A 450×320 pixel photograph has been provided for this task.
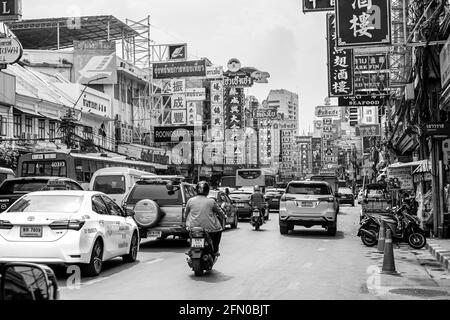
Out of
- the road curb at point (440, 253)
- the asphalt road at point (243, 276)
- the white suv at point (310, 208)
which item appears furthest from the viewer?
the white suv at point (310, 208)

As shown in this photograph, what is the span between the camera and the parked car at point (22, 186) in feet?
60.6

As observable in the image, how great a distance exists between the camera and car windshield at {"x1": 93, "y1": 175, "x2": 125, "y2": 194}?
27.2 metres

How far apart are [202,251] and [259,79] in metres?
43.6

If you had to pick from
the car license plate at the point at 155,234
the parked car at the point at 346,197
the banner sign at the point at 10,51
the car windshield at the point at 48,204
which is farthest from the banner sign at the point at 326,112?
the car windshield at the point at 48,204

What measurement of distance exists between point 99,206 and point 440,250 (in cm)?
852

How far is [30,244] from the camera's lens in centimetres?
1017

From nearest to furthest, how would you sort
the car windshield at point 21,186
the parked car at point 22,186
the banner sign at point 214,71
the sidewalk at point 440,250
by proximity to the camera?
the sidewalk at point 440,250
the parked car at point 22,186
the car windshield at point 21,186
the banner sign at point 214,71

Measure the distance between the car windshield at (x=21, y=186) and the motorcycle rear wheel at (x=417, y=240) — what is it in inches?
444

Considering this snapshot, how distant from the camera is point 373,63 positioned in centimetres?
2811

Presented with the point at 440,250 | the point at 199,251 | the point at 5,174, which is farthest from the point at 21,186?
the point at 440,250

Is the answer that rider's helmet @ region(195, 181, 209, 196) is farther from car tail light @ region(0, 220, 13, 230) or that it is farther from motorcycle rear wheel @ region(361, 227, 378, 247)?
motorcycle rear wheel @ region(361, 227, 378, 247)

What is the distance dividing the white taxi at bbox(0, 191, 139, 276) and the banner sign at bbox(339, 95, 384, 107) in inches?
741

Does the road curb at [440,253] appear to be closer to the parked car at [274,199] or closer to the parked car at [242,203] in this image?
the parked car at [242,203]
